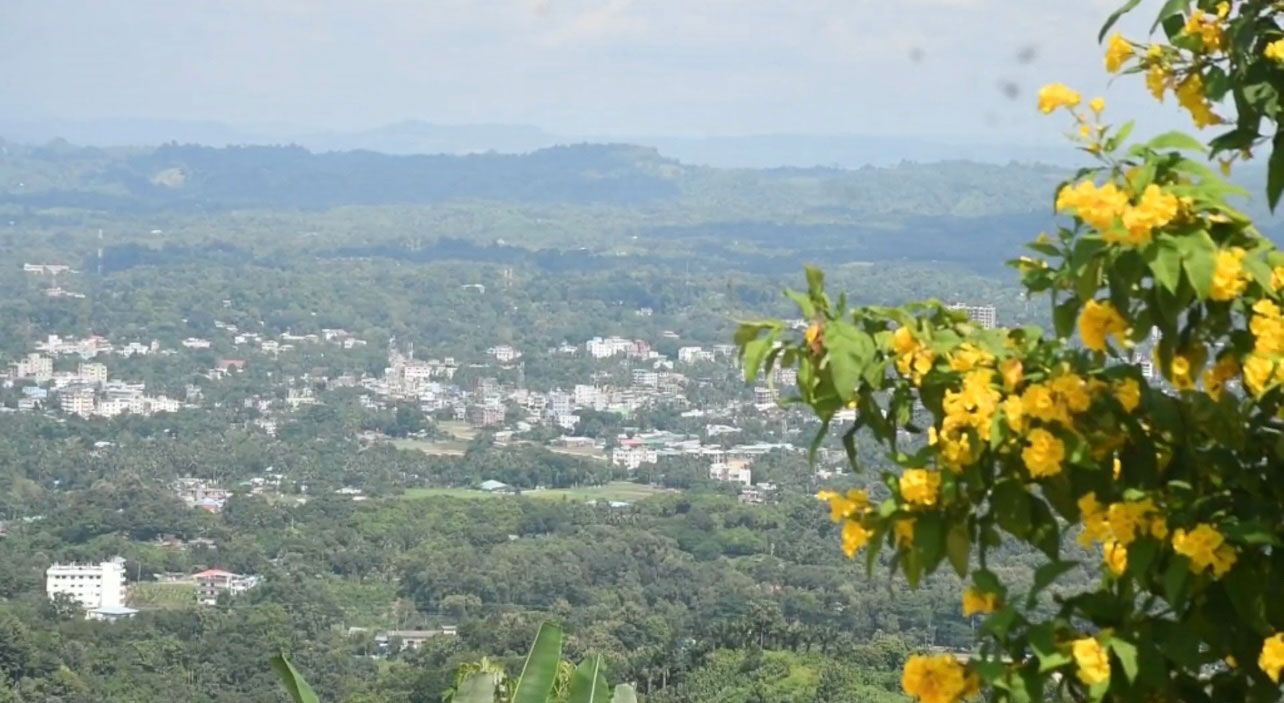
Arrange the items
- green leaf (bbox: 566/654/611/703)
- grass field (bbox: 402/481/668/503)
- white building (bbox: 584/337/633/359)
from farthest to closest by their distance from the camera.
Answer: white building (bbox: 584/337/633/359) < grass field (bbox: 402/481/668/503) < green leaf (bbox: 566/654/611/703)

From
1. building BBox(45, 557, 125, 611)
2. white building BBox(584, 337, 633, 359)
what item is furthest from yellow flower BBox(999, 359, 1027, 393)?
white building BBox(584, 337, 633, 359)

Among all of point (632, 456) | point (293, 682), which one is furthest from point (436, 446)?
point (293, 682)

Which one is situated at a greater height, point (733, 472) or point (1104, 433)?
point (1104, 433)

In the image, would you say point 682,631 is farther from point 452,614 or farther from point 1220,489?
point 1220,489

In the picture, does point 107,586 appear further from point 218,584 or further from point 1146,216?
point 1146,216

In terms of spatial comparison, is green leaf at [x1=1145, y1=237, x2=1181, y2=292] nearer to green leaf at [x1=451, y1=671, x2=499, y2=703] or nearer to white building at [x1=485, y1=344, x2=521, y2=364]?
green leaf at [x1=451, y1=671, x2=499, y2=703]

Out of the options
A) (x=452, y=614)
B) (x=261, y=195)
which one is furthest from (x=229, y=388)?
(x=261, y=195)
